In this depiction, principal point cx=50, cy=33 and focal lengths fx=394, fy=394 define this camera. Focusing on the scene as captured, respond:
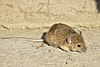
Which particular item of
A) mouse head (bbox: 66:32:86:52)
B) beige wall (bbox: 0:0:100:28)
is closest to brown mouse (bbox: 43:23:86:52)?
mouse head (bbox: 66:32:86:52)

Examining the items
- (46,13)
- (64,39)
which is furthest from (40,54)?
(46,13)

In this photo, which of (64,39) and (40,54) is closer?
(40,54)

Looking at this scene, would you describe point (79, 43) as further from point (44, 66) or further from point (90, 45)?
point (44, 66)

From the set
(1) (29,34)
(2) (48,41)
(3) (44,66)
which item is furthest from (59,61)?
(1) (29,34)

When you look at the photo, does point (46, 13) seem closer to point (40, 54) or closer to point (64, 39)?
point (64, 39)

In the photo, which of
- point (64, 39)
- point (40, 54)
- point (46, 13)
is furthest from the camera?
point (46, 13)

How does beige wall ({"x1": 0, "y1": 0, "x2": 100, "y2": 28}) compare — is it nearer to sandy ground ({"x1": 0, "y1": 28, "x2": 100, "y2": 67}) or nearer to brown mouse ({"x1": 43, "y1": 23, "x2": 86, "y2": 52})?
sandy ground ({"x1": 0, "y1": 28, "x2": 100, "y2": 67})

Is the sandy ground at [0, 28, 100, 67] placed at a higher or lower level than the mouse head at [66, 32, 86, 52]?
lower
